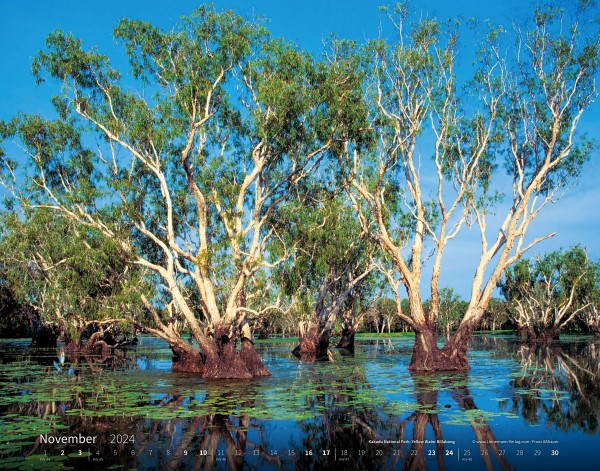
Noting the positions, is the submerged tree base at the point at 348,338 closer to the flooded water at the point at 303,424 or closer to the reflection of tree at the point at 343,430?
the flooded water at the point at 303,424

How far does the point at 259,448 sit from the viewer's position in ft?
33.1

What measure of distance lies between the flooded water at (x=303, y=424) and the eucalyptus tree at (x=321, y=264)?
801 cm

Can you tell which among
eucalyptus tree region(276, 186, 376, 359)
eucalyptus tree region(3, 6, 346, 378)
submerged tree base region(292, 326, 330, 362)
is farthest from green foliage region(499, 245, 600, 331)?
eucalyptus tree region(3, 6, 346, 378)

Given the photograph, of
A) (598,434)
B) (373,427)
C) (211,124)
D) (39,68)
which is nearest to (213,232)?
(211,124)

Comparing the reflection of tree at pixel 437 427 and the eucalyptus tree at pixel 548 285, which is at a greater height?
the eucalyptus tree at pixel 548 285

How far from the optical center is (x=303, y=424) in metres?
12.1

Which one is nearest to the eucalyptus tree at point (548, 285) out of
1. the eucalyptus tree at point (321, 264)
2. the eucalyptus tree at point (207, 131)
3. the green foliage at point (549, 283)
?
the green foliage at point (549, 283)

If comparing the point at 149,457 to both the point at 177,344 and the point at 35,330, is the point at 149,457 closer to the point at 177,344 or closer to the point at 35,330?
the point at 177,344

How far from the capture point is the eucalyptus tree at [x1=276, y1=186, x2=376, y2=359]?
26922 mm

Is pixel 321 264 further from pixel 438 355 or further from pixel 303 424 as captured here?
pixel 303 424

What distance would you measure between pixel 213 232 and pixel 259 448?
2163cm

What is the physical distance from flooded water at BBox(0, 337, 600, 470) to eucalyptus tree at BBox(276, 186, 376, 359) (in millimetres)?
8008

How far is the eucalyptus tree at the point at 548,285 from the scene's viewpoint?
63.6 m

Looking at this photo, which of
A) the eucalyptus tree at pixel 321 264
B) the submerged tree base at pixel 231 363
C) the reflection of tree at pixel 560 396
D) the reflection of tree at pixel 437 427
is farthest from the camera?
the eucalyptus tree at pixel 321 264
